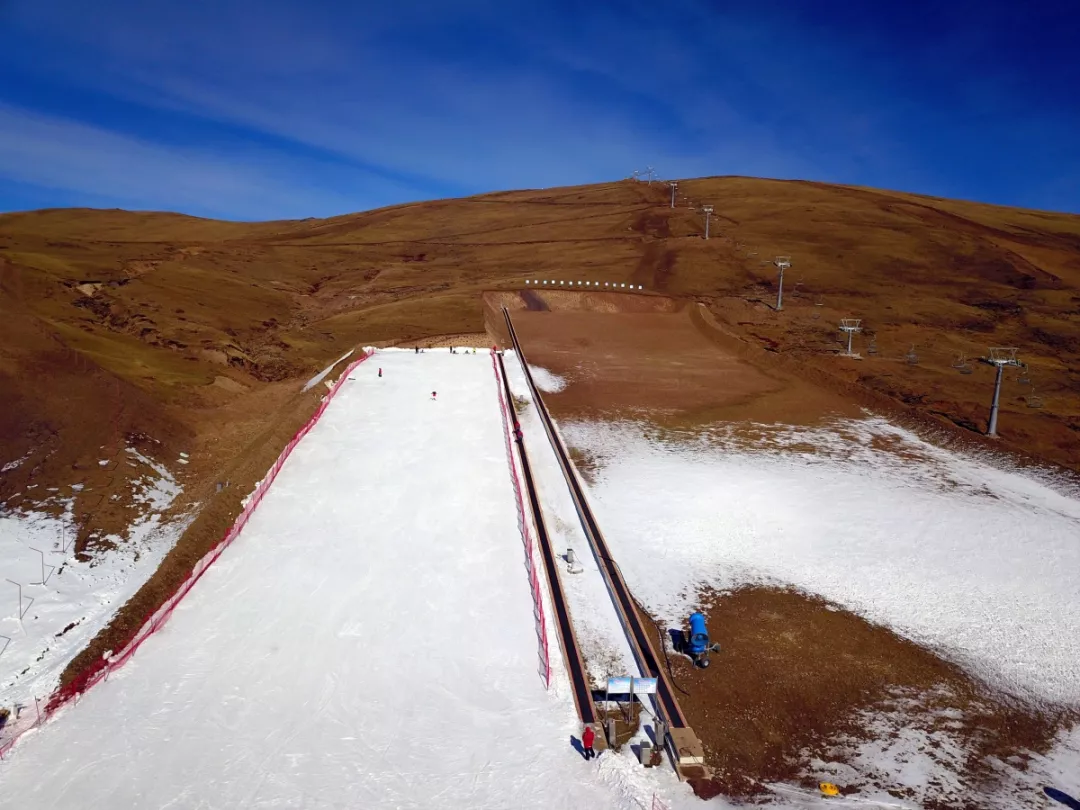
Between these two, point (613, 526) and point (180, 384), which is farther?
point (180, 384)

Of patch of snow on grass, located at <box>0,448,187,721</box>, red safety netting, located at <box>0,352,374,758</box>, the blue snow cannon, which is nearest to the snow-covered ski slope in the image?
red safety netting, located at <box>0,352,374,758</box>

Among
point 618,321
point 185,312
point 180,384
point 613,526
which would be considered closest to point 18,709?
point 613,526

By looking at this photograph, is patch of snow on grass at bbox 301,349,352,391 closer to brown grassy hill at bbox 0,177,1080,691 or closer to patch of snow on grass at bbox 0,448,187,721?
brown grassy hill at bbox 0,177,1080,691

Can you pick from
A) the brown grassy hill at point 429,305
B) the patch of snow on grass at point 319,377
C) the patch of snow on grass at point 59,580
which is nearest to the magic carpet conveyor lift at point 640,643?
the brown grassy hill at point 429,305

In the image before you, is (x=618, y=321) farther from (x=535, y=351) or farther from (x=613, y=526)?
(x=613, y=526)

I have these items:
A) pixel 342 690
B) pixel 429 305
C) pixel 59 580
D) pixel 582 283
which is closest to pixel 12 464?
pixel 59 580

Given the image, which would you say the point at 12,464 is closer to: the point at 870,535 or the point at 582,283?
→ the point at 870,535
